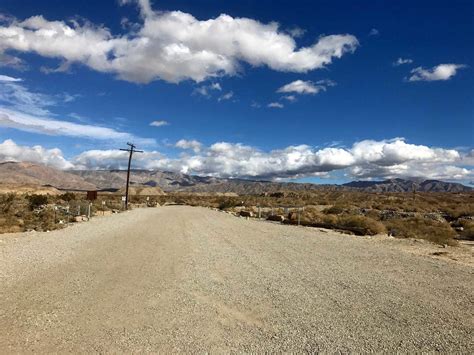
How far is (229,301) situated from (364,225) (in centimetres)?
1963

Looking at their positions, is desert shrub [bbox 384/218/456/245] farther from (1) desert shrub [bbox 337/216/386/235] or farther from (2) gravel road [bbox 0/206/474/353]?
(2) gravel road [bbox 0/206/474/353]

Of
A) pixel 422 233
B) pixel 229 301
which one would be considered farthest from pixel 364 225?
pixel 229 301

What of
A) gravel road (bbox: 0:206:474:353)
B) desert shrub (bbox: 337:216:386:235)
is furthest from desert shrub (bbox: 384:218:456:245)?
gravel road (bbox: 0:206:474:353)

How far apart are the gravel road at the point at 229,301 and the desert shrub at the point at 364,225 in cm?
939

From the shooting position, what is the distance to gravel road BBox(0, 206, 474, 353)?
20.8 ft

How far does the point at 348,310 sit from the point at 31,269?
8.44 meters

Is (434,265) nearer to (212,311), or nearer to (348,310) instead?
(348,310)

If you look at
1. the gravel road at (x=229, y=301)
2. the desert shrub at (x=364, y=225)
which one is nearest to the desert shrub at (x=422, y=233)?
the desert shrub at (x=364, y=225)

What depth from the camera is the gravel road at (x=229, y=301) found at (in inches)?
250

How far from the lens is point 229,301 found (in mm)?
8586

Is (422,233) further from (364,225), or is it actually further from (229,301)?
(229,301)

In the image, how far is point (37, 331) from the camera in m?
6.66

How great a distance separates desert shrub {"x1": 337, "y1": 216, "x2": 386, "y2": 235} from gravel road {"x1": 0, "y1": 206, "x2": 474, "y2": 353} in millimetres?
9386

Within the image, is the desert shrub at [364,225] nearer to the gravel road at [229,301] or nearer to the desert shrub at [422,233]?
the desert shrub at [422,233]
